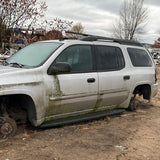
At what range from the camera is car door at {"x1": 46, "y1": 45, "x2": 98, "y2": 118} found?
383 cm

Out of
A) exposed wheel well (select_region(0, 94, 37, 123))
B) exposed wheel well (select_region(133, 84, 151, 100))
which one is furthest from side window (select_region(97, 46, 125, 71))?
exposed wheel well (select_region(0, 94, 37, 123))

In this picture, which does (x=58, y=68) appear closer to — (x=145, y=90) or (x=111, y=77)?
(x=111, y=77)

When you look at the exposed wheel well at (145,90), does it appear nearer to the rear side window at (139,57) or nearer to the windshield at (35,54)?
the rear side window at (139,57)

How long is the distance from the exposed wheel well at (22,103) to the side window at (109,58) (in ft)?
A: 5.35

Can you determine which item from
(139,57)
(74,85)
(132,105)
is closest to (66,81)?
(74,85)

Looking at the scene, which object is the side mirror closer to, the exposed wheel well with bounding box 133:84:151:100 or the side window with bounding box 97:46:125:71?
the side window with bounding box 97:46:125:71

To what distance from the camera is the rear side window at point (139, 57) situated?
5406 millimetres

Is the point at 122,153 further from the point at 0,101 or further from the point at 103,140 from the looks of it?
the point at 0,101

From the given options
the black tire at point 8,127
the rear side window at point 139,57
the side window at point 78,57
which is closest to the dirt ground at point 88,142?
the black tire at point 8,127

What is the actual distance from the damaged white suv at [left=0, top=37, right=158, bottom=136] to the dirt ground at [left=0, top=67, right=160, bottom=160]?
23cm

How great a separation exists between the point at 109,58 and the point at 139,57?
3.94 ft

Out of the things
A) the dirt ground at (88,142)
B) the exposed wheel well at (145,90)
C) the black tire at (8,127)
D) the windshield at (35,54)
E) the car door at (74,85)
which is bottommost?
the dirt ground at (88,142)

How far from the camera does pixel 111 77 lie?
4.67 m

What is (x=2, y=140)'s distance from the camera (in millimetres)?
3514
